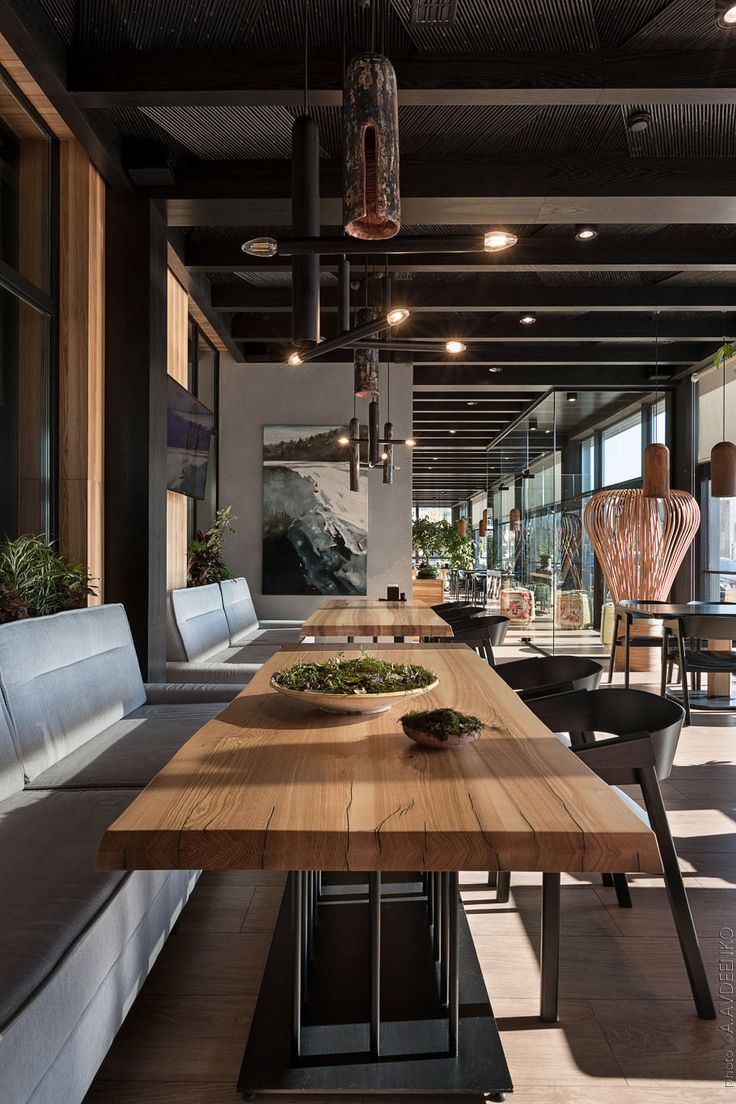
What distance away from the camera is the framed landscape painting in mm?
8219

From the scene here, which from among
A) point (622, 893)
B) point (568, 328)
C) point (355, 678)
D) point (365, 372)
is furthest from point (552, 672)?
point (568, 328)

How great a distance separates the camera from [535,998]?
211 cm

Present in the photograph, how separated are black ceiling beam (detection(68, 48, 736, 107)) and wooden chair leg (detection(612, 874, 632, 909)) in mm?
3418

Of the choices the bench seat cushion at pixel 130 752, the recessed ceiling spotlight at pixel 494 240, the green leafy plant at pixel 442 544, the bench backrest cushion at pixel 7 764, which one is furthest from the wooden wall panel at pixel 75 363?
the green leafy plant at pixel 442 544

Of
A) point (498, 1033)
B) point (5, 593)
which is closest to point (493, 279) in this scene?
point (5, 593)

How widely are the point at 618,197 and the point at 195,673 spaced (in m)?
3.85

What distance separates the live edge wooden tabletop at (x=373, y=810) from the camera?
1.12 m

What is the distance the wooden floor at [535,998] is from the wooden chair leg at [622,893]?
3 centimetres

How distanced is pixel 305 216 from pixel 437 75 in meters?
2.07

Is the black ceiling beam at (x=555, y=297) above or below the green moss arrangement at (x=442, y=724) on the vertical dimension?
above

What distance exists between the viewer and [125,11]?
348 cm

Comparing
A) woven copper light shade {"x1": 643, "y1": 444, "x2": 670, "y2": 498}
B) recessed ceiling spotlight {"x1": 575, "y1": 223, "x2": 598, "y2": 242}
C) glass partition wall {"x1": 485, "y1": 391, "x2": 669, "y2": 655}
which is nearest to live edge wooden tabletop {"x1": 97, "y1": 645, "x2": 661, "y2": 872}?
recessed ceiling spotlight {"x1": 575, "y1": 223, "x2": 598, "y2": 242}

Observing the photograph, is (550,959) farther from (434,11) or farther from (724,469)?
(724,469)

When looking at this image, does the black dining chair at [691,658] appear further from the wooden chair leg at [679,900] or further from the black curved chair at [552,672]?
the wooden chair leg at [679,900]
